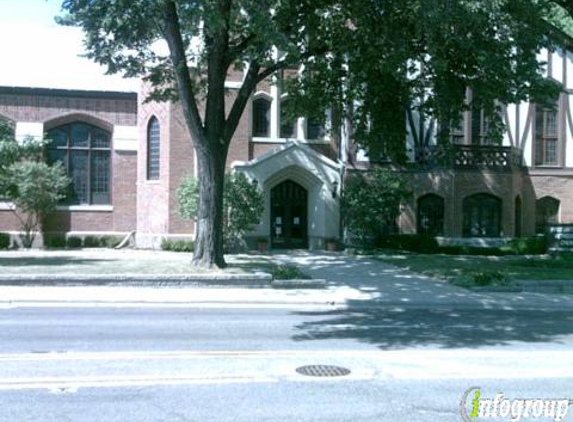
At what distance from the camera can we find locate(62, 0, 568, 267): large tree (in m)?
16.0

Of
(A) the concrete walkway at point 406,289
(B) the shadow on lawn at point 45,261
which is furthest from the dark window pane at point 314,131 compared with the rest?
(B) the shadow on lawn at point 45,261

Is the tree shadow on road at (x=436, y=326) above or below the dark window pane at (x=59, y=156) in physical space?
below

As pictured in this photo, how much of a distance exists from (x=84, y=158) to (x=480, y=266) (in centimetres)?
1866

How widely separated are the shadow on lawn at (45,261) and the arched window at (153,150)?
7356 mm

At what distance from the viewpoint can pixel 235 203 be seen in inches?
1086

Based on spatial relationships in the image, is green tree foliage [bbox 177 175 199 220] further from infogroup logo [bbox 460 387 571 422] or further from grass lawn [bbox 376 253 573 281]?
infogroup logo [bbox 460 387 571 422]

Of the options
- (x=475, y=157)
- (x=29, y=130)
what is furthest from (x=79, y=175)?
(x=475, y=157)

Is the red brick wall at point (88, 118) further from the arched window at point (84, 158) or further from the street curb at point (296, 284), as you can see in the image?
the street curb at point (296, 284)

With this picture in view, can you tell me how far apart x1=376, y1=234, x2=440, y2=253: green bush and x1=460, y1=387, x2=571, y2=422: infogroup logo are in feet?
75.0

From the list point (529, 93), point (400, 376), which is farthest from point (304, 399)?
point (529, 93)

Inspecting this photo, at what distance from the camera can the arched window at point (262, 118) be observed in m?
31.2

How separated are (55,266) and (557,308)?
13637 millimetres

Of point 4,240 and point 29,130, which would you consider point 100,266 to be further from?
point 29,130

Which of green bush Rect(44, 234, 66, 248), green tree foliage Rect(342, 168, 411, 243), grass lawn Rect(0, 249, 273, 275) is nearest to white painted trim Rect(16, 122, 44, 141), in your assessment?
green bush Rect(44, 234, 66, 248)
